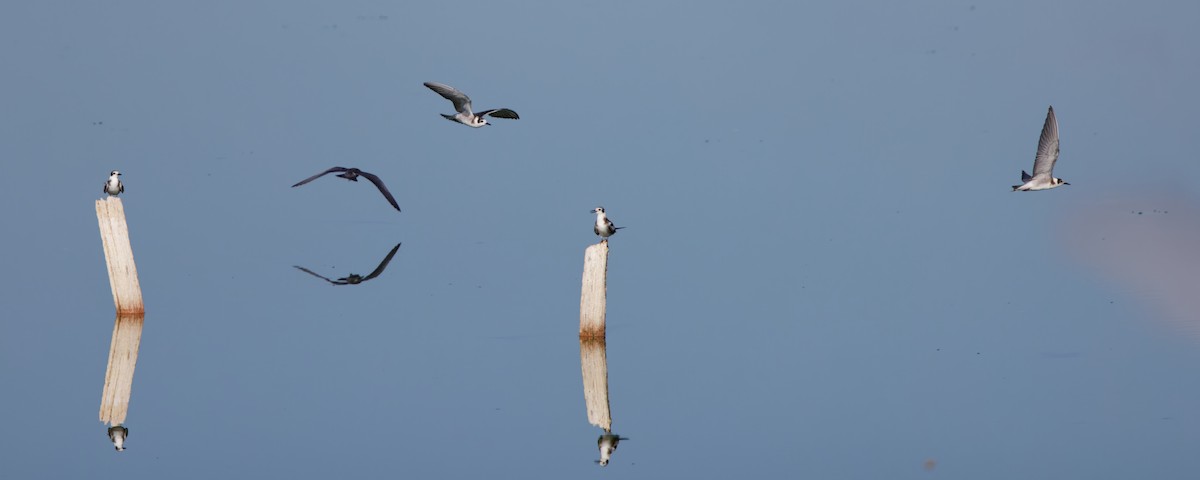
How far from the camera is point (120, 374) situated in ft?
58.3

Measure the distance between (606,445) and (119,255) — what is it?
8140 millimetres

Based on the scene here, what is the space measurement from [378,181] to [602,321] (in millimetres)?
4523

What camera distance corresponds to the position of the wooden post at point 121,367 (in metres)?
16.2

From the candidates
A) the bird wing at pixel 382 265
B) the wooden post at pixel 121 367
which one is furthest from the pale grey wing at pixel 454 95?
the wooden post at pixel 121 367

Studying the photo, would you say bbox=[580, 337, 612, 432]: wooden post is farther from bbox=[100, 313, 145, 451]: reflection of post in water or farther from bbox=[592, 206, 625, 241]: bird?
bbox=[100, 313, 145, 451]: reflection of post in water

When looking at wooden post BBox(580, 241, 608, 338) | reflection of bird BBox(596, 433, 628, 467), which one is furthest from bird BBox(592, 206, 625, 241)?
reflection of bird BBox(596, 433, 628, 467)

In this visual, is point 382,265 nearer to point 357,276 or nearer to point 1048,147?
point 357,276

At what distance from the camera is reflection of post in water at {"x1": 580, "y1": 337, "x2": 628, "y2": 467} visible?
15.2 metres

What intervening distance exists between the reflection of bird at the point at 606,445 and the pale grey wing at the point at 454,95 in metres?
7.01

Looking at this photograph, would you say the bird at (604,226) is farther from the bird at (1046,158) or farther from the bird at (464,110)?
the bird at (1046,158)

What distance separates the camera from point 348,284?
23234 millimetres

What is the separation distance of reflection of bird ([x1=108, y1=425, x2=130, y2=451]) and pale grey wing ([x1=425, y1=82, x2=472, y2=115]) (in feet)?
22.7

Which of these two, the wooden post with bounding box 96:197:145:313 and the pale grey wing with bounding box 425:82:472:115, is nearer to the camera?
the wooden post with bounding box 96:197:145:313

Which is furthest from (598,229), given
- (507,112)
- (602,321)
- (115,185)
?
(115,185)
